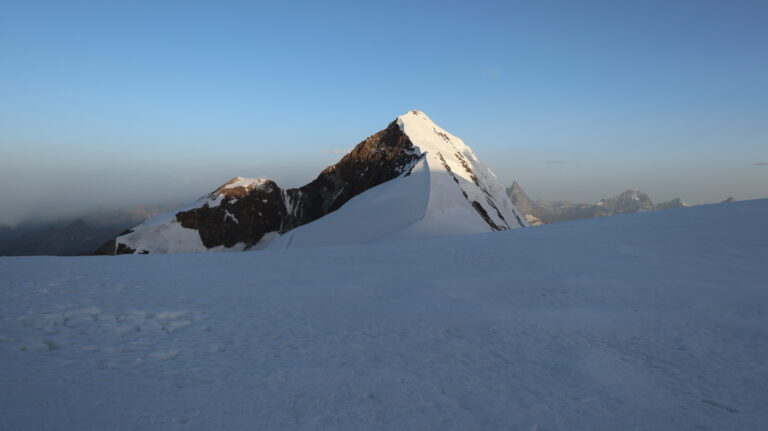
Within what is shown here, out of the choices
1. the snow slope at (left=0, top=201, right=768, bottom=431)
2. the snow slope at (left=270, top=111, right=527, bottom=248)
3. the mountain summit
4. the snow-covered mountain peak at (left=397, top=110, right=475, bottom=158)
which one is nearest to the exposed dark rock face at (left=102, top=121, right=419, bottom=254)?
the mountain summit

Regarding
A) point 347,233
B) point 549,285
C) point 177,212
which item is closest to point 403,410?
point 549,285

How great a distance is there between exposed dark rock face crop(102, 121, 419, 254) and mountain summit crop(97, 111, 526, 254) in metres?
0.15

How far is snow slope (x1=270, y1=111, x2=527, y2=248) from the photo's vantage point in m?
26.7

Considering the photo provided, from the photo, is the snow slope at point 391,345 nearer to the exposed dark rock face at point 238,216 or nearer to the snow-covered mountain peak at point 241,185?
the exposed dark rock face at point 238,216

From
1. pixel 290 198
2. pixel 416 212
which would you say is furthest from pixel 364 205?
pixel 290 198

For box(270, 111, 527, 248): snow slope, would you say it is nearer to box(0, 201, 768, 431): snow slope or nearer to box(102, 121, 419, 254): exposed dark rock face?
box(102, 121, 419, 254): exposed dark rock face

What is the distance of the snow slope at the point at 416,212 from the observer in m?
26.7

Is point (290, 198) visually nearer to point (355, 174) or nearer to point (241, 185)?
point (241, 185)

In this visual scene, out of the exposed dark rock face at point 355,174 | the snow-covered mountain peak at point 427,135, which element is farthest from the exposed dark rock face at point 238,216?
the snow-covered mountain peak at point 427,135

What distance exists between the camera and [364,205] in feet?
110

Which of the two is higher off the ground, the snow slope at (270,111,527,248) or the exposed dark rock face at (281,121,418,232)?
the exposed dark rock face at (281,121,418,232)

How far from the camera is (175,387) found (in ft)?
11.6

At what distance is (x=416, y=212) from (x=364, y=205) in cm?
642

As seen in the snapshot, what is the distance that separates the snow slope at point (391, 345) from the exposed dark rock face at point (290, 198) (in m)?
37.4
